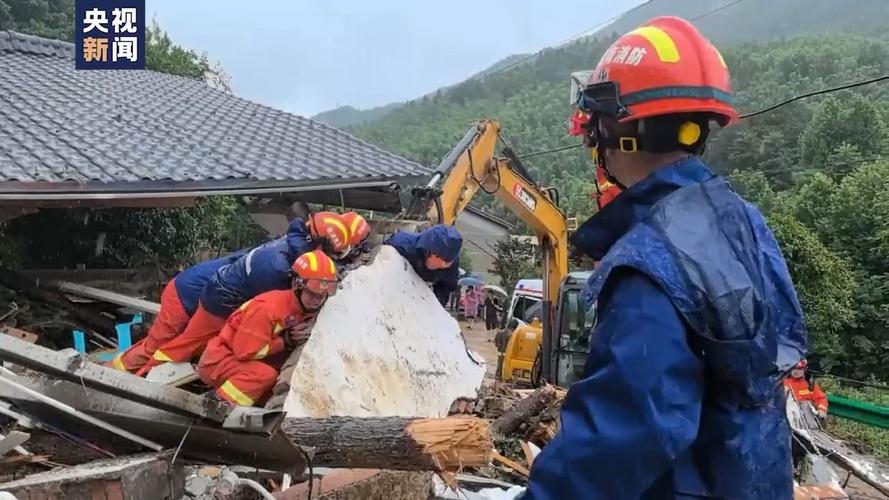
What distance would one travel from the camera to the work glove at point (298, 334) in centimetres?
436

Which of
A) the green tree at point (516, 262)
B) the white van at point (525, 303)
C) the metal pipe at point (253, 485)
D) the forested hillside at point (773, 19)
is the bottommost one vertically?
the green tree at point (516, 262)

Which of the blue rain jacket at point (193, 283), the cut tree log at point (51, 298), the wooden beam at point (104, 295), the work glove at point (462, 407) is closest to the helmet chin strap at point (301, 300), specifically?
the work glove at point (462, 407)

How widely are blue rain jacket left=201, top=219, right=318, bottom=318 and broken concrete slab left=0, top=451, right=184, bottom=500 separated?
82.2 inches

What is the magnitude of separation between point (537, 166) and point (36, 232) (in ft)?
150

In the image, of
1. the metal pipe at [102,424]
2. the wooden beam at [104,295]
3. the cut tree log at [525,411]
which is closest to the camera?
the metal pipe at [102,424]

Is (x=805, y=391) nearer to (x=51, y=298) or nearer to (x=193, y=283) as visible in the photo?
(x=193, y=283)

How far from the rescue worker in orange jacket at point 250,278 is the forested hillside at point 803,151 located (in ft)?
6.07

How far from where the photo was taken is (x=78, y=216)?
9.42 m

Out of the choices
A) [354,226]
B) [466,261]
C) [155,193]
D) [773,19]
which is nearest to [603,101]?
[354,226]

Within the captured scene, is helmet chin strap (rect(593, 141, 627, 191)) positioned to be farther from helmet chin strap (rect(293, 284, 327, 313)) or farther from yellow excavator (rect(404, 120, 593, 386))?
yellow excavator (rect(404, 120, 593, 386))

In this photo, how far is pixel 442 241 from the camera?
5203 mm

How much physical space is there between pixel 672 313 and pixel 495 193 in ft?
21.3

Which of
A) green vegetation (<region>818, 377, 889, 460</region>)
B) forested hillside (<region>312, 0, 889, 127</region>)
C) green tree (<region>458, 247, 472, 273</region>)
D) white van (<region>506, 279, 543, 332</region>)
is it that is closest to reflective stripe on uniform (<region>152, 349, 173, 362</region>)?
green vegetation (<region>818, 377, 889, 460</region>)

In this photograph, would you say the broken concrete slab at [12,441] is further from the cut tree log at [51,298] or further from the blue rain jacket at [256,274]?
the cut tree log at [51,298]
